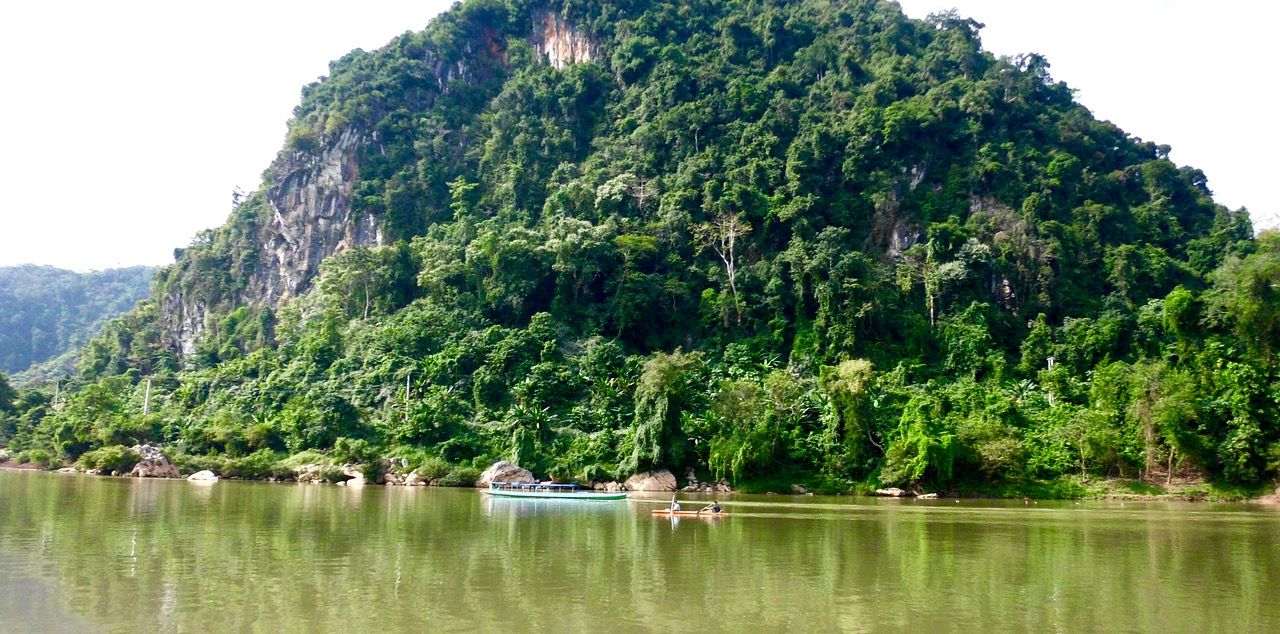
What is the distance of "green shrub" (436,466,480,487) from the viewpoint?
41.4m

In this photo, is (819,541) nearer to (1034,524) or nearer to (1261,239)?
(1034,524)

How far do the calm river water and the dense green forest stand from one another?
12.3 m

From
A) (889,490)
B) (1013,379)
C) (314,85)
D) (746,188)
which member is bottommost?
(889,490)

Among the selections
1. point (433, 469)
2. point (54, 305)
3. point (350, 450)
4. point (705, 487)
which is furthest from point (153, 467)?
point (54, 305)

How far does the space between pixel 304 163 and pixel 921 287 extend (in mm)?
53479

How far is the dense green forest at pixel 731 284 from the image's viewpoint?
131 feet

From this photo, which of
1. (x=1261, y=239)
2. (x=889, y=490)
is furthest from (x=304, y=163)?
(x=1261, y=239)

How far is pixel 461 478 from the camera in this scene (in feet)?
136

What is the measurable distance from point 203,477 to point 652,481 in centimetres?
2354

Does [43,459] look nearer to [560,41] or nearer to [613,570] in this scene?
[613,570]

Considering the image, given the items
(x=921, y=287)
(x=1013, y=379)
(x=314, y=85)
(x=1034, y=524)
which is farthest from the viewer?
(x=314, y=85)

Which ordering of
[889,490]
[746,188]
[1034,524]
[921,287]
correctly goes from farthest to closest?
1. [746,188]
2. [921,287]
3. [889,490]
4. [1034,524]

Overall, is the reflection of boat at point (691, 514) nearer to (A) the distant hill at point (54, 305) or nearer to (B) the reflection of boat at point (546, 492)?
(B) the reflection of boat at point (546, 492)

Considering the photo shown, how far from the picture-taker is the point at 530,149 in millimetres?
71312
